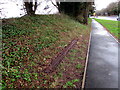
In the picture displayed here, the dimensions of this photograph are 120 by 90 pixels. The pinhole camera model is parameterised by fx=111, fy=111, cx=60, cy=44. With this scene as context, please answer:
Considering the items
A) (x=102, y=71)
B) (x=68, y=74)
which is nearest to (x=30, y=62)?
(x=68, y=74)

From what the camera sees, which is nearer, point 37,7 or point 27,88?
point 27,88

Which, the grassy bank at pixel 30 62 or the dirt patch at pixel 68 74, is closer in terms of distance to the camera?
the grassy bank at pixel 30 62

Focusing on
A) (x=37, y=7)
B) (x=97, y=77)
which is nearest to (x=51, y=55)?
(x=97, y=77)

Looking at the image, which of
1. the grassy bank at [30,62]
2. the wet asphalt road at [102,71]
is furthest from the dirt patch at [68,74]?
the wet asphalt road at [102,71]

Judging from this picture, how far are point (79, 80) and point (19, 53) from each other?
2.89 meters

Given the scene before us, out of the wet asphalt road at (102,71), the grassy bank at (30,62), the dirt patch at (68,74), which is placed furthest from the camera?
the wet asphalt road at (102,71)

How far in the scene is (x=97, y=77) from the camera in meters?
4.76

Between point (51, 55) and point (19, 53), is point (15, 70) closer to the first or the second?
point (19, 53)

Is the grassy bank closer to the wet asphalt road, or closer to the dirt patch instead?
the dirt patch

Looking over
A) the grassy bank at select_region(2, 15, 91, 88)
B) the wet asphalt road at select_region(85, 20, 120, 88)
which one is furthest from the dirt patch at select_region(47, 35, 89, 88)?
the wet asphalt road at select_region(85, 20, 120, 88)

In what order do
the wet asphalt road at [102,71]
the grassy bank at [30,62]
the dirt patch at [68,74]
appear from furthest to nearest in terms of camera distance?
the wet asphalt road at [102,71], the dirt patch at [68,74], the grassy bank at [30,62]

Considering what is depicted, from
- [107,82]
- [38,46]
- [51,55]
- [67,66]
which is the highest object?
[38,46]

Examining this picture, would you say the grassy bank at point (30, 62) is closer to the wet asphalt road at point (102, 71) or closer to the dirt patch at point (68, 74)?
the dirt patch at point (68, 74)

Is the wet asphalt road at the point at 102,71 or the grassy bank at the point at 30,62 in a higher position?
the grassy bank at the point at 30,62
